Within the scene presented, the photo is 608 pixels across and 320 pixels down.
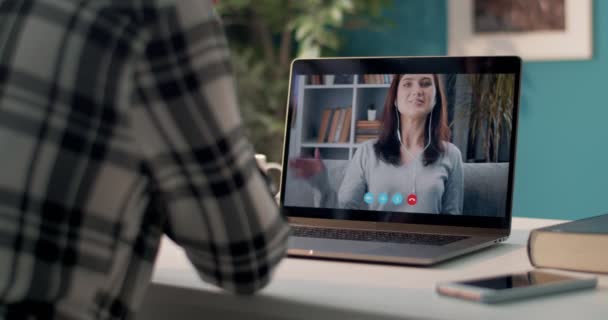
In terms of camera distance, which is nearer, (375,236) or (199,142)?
(199,142)

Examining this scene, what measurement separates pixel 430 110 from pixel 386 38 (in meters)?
2.58

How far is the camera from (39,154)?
659 millimetres

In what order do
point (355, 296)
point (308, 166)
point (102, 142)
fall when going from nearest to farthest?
point (102, 142), point (355, 296), point (308, 166)

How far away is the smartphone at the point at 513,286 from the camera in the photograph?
712 mm

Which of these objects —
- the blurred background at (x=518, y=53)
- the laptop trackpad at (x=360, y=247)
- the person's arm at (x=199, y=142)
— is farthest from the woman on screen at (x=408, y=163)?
the blurred background at (x=518, y=53)

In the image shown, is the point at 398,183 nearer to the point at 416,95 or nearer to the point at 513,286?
the point at 416,95

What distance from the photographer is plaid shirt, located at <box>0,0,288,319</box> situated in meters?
0.64

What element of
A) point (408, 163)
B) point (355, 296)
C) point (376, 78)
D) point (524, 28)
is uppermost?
point (524, 28)

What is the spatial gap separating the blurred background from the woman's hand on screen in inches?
86.3

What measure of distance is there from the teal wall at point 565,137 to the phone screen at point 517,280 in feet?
8.16

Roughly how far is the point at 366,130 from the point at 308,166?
4.2 inches

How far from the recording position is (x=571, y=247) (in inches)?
33.3

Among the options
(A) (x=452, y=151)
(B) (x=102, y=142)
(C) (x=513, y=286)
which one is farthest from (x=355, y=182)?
(B) (x=102, y=142)

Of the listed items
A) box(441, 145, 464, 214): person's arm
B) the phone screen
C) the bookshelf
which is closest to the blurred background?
the bookshelf
